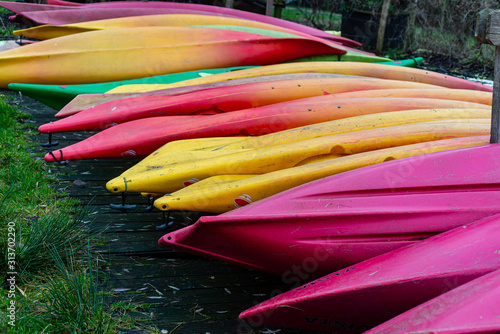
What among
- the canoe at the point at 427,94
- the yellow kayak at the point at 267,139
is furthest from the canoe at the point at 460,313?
the canoe at the point at 427,94

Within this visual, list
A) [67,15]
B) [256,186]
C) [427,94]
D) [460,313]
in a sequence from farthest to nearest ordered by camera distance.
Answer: [67,15]
[427,94]
[256,186]
[460,313]

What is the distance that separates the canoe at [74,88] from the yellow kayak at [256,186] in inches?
78.4

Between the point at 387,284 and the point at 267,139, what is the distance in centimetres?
140

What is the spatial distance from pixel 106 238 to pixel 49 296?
732 mm

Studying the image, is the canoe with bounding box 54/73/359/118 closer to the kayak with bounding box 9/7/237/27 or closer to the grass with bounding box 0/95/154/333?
the grass with bounding box 0/95/154/333

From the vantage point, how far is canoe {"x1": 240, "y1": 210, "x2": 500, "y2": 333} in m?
1.71

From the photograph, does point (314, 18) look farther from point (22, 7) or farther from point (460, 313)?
point (460, 313)

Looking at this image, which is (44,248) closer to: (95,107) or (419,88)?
(95,107)

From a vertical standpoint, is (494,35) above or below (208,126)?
above

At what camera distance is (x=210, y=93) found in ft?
11.8

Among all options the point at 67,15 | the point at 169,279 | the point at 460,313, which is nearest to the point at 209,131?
the point at 169,279

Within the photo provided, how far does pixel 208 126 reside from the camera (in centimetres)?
323

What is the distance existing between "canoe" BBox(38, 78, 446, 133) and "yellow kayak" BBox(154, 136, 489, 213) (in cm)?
92

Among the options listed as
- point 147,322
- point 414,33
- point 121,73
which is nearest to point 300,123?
point 147,322
